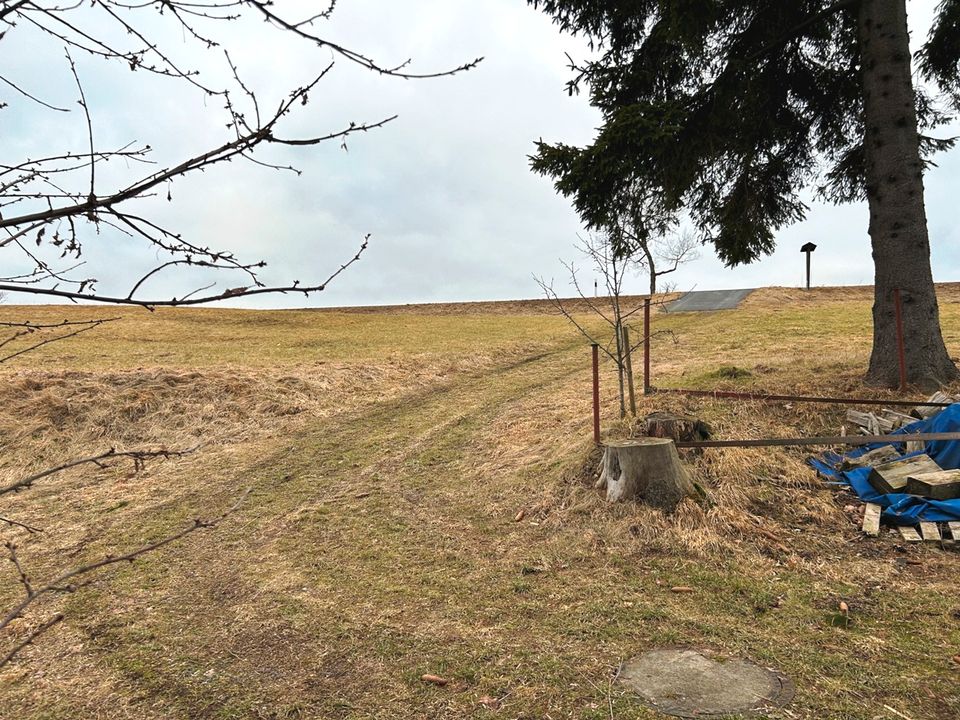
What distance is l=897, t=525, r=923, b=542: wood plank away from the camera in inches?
205

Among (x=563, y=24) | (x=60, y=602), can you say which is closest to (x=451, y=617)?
(x=60, y=602)

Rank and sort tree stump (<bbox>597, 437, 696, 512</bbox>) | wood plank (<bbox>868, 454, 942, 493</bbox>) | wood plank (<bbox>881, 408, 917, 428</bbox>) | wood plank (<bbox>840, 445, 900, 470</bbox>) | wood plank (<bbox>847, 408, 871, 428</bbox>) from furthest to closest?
wood plank (<bbox>847, 408, 871, 428</bbox>)
wood plank (<bbox>881, 408, 917, 428</bbox>)
wood plank (<bbox>840, 445, 900, 470</bbox>)
tree stump (<bbox>597, 437, 696, 512</bbox>)
wood plank (<bbox>868, 454, 942, 493</bbox>)

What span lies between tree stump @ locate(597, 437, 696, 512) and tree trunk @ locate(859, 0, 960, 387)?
176 inches

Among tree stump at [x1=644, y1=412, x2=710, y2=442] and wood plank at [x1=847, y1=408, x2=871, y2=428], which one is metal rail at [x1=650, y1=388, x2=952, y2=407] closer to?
wood plank at [x1=847, y1=408, x2=871, y2=428]

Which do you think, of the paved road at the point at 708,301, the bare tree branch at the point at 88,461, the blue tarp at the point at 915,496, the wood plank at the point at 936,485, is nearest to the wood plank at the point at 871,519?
the blue tarp at the point at 915,496

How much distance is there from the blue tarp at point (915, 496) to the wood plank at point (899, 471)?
0.07m

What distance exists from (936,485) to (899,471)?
0.46m

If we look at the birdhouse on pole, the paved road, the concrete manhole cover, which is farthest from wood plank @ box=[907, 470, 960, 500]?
the birdhouse on pole

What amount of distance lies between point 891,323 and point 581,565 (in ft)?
20.3

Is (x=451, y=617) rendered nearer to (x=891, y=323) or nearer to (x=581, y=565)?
(x=581, y=565)

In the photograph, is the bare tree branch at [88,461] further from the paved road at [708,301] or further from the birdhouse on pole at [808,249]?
the birdhouse on pole at [808,249]

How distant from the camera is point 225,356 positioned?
15.9 meters

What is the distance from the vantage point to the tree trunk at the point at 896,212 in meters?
8.36

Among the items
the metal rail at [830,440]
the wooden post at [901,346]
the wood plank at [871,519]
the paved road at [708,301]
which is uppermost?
the paved road at [708,301]
